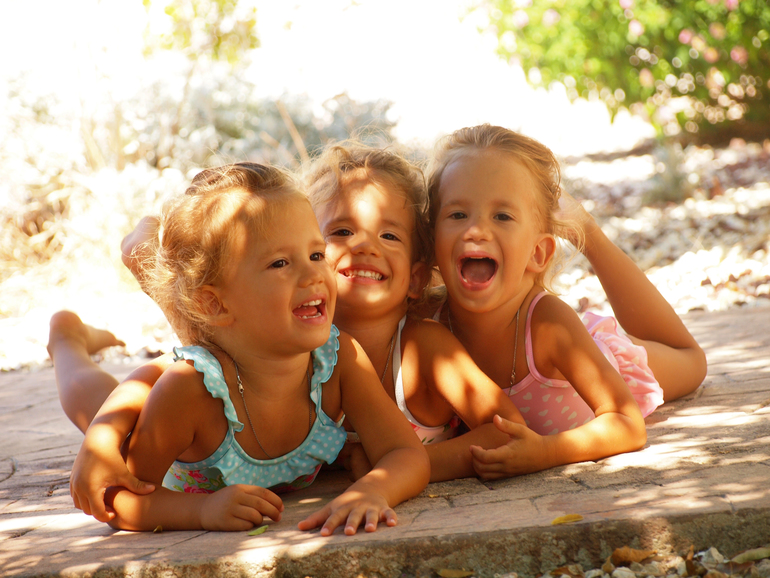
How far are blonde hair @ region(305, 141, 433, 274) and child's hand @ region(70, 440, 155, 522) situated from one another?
3.73 feet

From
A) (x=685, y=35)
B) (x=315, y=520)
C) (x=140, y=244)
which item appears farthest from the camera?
(x=685, y=35)

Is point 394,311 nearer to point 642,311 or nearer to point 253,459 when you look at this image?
point 253,459

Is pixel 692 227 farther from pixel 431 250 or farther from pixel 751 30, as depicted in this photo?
pixel 431 250

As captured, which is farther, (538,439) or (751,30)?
(751,30)

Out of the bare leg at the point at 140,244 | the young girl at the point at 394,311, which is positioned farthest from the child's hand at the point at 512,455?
the bare leg at the point at 140,244

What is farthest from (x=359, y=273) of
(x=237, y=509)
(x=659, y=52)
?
(x=659, y=52)

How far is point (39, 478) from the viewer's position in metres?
2.89

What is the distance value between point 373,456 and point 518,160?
1.18 m

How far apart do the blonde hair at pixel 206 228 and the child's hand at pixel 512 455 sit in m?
0.91

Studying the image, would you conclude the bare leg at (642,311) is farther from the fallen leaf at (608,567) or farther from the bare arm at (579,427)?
the fallen leaf at (608,567)

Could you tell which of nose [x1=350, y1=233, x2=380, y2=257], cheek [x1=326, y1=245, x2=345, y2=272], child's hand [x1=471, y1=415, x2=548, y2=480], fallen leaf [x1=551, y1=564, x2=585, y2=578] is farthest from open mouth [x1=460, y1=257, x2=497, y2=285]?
fallen leaf [x1=551, y1=564, x2=585, y2=578]

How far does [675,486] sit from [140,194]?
19.4 ft

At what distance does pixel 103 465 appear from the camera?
205 cm

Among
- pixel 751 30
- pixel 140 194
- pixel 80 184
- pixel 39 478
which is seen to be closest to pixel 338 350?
pixel 39 478
